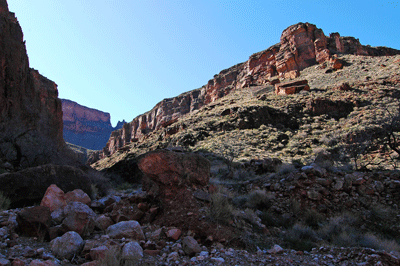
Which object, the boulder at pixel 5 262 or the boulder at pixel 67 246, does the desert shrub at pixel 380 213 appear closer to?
the boulder at pixel 67 246

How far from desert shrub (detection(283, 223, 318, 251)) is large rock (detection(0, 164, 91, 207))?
5.74 meters

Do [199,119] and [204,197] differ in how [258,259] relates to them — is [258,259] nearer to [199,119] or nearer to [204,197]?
[204,197]

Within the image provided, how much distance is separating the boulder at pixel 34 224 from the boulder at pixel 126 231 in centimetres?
98

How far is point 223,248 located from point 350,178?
5554 millimetres

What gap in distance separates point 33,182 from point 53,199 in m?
1.55

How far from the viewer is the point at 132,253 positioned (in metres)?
3.17

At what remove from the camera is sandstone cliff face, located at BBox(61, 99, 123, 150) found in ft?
427

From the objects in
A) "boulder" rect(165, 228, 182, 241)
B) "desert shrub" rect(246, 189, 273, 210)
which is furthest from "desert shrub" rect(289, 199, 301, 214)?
"boulder" rect(165, 228, 182, 241)

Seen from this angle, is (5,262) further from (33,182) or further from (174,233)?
(33,182)

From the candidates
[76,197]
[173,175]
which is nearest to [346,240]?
[173,175]

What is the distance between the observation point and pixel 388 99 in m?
24.0

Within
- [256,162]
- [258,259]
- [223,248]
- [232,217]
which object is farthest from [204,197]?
[256,162]

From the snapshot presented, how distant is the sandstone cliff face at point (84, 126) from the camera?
130 meters

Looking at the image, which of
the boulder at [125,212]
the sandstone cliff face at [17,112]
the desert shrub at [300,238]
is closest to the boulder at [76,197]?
the boulder at [125,212]
